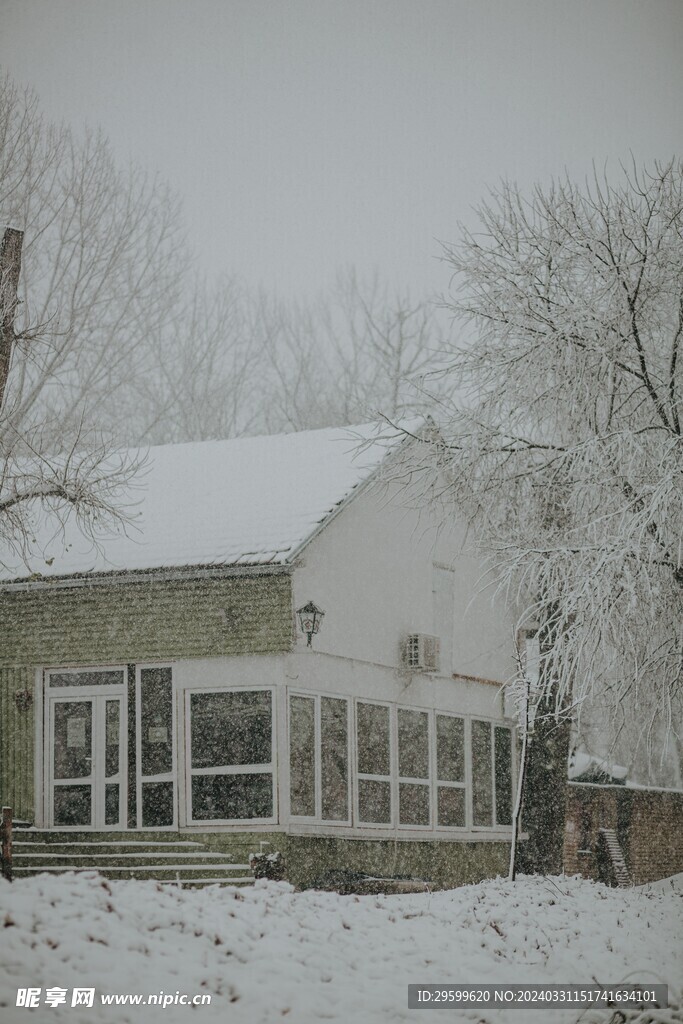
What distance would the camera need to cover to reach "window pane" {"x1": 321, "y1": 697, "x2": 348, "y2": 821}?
14133mm

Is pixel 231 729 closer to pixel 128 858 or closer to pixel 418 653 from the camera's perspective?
pixel 128 858

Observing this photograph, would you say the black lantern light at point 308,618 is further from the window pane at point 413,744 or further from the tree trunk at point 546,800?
the tree trunk at point 546,800

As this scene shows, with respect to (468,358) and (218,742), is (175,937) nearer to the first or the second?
(218,742)

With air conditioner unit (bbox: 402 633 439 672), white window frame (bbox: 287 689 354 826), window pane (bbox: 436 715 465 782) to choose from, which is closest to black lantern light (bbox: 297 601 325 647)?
white window frame (bbox: 287 689 354 826)

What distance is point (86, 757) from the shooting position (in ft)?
46.4

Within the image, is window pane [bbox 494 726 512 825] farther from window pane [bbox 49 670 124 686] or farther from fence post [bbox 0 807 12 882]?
fence post [bbox 0 807 12 882]

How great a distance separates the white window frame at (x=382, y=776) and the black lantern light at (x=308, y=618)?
70.7 inches

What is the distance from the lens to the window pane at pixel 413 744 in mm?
15914

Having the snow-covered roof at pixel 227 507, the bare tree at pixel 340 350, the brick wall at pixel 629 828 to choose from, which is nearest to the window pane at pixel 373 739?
the snow-covered roof at pixel 227 507

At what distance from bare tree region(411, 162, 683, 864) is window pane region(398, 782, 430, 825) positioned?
13.2 ft

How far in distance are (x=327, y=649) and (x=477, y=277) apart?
4.49m

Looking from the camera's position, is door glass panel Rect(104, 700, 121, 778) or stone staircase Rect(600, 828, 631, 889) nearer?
door glass panel Rect(104, 700, 121, 778)

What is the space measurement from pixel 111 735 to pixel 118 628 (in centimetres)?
124

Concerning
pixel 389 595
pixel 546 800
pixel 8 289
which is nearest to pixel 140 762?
pixel 389 595
